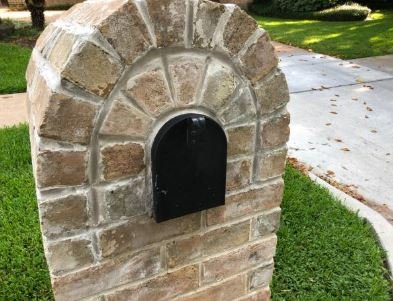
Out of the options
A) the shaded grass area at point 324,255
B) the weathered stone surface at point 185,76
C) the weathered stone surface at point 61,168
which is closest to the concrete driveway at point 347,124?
the shaded grass area at point 324,255

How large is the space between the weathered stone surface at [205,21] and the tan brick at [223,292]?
88cm

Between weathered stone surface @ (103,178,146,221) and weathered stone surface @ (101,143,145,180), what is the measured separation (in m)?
0.04

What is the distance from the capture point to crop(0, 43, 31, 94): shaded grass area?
565 cm

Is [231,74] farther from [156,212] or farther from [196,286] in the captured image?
[196,286]

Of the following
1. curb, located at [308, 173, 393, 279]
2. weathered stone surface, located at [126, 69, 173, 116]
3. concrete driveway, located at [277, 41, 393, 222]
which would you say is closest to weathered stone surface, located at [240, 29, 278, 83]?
weathered stone surface, located at [126, 69, 173, 116]

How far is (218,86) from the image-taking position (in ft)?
4.09

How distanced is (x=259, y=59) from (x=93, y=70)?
1.69ft

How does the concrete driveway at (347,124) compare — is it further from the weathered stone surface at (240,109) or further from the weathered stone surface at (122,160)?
the weathered stone surface at (122,160)

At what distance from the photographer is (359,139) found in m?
4.37

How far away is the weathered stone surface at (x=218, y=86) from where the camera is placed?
48.4 inches

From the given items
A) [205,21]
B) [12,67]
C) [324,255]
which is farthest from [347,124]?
[12,67]

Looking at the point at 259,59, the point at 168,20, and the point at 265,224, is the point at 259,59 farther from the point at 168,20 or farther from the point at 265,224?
the point at 265,224

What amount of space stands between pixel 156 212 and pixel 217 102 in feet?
1.22

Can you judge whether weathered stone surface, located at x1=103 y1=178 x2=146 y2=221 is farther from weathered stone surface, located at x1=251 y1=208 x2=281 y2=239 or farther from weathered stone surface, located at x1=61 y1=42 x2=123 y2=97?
weathered stone surface, located at x1=251 y1=208 x2=281 y2=239
